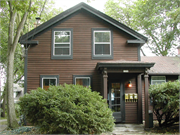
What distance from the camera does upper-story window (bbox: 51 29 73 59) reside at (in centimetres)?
1107

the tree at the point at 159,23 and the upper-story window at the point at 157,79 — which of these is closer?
the upper-story window at the point at 157,79

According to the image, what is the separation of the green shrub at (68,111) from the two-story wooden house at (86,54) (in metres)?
3.41

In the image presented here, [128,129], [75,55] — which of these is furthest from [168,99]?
[75,55]

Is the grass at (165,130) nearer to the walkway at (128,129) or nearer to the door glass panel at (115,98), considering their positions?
the walkway at (128,129)

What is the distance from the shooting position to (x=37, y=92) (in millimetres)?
7688

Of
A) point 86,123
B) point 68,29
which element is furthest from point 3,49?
point 86,123

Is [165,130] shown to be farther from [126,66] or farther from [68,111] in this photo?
[68,111]

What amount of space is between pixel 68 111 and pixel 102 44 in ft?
18.6

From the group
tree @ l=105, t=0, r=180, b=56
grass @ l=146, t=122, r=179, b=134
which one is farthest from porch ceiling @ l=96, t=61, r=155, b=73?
tree @ l=105, t=0, r=180, b=56

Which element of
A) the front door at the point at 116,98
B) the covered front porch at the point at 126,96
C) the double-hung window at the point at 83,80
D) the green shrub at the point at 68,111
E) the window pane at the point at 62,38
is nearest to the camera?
the green shrub at the point at 68,111

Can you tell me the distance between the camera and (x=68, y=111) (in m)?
6.52

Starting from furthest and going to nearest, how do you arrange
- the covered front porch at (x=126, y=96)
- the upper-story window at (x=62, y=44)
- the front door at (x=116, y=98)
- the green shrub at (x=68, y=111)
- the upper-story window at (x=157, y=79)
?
the upper-story window at (x=157, y=79) < the upper-story window at (x=62, y=44) < the covered front porch at (x=126, y=96) < the front door at (x=116, y=98) < the green shrub at (x=68, y=111)

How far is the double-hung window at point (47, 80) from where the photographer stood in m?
10.9

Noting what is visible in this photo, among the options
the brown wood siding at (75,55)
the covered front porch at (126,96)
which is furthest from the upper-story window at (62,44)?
the covered front porch at (126,96)
